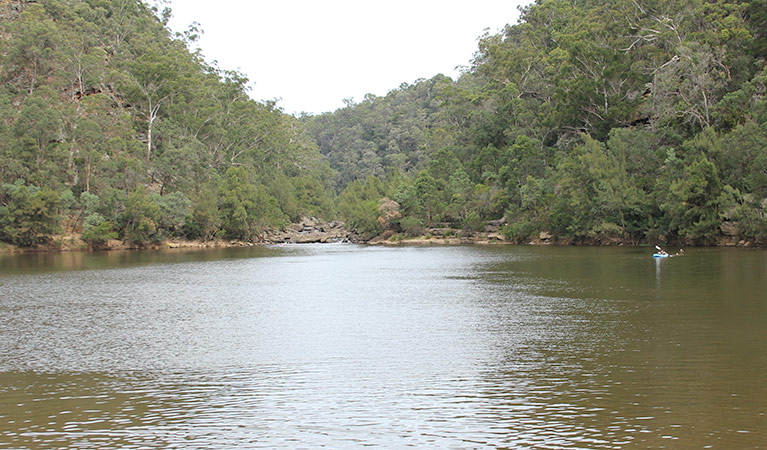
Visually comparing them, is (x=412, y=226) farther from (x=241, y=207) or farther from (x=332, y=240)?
(x=241, y=207)

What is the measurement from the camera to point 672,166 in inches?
2128

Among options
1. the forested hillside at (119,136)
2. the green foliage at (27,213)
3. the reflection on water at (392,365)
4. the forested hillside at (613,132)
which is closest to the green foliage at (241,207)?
the forested hillside at (119,136)

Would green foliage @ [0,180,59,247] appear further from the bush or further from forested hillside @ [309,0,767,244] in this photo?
forested hillside @ [309,0,767,244]

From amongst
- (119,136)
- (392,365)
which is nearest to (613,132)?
(392,365)

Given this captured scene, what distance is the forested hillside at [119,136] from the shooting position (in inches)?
2461

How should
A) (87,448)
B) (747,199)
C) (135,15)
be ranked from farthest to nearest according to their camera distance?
1. (135,15)
2. (747,199)
3. (87,448)

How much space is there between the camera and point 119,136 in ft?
243

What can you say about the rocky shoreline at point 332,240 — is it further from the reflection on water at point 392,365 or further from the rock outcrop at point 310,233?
the reflection on water at point 392,365

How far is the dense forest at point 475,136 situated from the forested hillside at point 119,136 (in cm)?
24

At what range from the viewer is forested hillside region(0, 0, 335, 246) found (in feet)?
205

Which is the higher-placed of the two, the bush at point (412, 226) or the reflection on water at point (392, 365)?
the bush at point (412, 226)

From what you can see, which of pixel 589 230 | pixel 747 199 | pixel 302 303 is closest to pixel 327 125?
pixel 589 230

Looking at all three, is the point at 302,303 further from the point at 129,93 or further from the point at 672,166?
the point at 129,93

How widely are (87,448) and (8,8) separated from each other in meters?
91.2
